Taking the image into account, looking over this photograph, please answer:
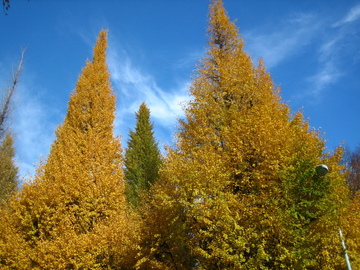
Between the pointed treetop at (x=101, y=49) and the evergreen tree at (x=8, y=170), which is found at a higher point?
the pointed treetop at (x=101, y=49)

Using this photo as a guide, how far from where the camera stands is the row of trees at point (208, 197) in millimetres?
7266

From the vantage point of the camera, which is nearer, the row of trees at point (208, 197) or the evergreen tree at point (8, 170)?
the row of trees at point (208, 197)

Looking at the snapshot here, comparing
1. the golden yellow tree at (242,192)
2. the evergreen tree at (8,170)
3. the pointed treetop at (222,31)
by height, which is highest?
the pointed treetop at (222,31)

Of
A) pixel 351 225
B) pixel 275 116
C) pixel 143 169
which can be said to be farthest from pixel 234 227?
pixel 143 169

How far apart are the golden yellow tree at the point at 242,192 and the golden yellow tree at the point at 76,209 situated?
151cm

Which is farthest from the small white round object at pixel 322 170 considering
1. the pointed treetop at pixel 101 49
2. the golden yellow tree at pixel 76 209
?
the pointed treetop at pixel 101 49

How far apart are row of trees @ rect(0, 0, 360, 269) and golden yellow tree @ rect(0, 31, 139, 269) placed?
55mm

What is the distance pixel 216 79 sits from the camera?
1327cm

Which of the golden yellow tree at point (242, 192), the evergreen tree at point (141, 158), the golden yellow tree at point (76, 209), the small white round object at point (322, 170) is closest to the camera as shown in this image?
the golden yellow tree at point (242, 192)

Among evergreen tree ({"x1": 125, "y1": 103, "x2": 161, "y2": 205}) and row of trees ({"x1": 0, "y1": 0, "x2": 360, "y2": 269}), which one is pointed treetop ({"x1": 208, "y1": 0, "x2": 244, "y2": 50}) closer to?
row of trees ({"x1": 0, "y1": 0, "x2": 360, "y2": 269})

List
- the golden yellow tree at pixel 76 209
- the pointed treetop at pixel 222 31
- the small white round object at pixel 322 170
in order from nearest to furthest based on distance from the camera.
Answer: the small white round object at pixel 322 170 < the golden yellow tree at pixel 76 209 < the pointed treetop at pixel 222 31

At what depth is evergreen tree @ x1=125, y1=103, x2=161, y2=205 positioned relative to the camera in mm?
20562

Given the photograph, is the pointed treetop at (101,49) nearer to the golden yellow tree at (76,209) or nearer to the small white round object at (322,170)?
the golden yellow tree at (76,209)

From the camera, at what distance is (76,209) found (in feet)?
36.1
